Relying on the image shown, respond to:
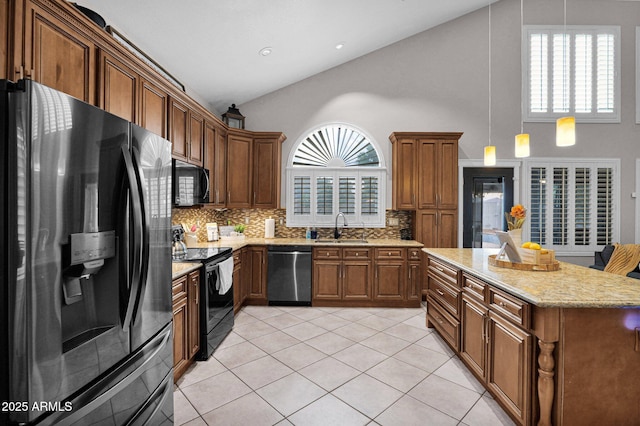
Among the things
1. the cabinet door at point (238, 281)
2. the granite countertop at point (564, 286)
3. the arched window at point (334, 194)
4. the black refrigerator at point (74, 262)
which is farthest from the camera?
the arched window at point (334, 194)

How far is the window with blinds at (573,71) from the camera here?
16.6 feet

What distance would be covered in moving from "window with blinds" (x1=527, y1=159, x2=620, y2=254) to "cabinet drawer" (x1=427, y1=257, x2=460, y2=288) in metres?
2.79

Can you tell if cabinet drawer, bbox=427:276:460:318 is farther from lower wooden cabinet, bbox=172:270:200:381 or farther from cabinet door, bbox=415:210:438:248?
lower wooden cabinet, bbox=172:270:200:381

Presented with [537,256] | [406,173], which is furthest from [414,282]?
[537,256]

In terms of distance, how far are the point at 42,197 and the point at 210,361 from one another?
2360 mm

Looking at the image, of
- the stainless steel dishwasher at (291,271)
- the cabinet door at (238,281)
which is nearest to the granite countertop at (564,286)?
the stainless steel dishwasher at (291,271)

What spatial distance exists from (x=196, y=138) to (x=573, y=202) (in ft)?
19.6

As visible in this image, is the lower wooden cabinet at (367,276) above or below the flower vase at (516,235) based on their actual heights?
below

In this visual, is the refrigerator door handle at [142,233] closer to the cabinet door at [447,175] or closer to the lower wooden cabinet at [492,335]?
the lower wooden cabinet at [492,335]

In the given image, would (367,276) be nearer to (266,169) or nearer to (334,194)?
(334,194)

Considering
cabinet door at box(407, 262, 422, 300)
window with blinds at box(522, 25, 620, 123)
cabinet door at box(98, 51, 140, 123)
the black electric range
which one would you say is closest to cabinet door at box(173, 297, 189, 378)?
the black electric range

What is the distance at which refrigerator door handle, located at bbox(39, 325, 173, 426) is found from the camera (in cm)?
105

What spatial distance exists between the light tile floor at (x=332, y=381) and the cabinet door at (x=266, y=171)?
1900mm

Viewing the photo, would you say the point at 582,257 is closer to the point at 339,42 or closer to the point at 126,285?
the point at 339,42
